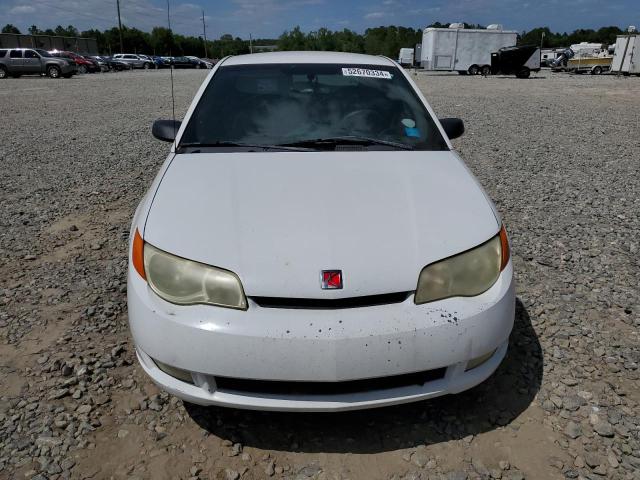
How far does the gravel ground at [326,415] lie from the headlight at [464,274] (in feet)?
2.14

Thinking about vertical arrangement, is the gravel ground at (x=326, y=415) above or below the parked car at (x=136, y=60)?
below

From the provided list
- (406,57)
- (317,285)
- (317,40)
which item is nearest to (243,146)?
(317,285)

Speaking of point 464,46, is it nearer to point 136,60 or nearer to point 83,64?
point 83,64

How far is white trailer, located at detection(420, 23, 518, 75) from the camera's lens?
108 ft

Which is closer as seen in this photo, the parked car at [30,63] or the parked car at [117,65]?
the parked car at [30,63]

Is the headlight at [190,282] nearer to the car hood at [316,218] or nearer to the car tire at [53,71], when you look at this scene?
the car hood at [316,218]

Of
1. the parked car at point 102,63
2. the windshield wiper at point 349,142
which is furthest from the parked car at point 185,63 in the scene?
the windshield wiper at point 349,142

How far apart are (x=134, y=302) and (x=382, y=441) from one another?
3.82 ft

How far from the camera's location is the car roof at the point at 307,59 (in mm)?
3268

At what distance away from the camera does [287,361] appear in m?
1.64

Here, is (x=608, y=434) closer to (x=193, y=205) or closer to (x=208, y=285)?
(x=208, y=285)

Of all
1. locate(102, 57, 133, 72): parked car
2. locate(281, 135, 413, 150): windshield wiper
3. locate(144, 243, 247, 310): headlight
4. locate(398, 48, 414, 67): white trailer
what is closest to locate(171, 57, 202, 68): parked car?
locate(102, 57, 133, 72): parked car

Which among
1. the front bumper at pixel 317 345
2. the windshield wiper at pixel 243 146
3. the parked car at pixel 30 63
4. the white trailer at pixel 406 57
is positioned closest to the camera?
the front bumper at pixel 317 345

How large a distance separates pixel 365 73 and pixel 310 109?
557mm
